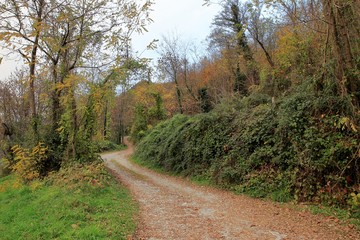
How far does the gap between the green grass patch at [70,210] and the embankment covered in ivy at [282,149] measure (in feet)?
12.4

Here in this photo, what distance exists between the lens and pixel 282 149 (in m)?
7.78

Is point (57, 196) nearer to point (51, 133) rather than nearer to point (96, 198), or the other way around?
point (96, 198)

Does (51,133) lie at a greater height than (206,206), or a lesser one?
greater

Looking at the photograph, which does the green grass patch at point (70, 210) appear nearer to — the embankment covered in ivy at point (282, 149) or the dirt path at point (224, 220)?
the dirt path at point (224, 220)

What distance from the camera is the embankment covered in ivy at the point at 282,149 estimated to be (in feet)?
20.4

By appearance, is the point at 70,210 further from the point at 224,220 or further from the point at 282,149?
the point at 282,149

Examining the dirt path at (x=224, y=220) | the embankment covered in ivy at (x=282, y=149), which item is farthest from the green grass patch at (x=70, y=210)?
the embankment covered in ivy at (x=282, y=149)

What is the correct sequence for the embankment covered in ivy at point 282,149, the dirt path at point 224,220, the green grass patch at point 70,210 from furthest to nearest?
the embankment covered in ivy at point 282,149 → the green grass patch at point 70,210 → the dirt path at point 224,220

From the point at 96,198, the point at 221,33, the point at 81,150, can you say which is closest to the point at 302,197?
the point at 96,198

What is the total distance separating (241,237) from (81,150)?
9.21 metres

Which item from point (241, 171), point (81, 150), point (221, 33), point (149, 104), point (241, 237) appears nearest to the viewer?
point (241, 237)

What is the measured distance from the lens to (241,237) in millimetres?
4762

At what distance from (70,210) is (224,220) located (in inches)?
141

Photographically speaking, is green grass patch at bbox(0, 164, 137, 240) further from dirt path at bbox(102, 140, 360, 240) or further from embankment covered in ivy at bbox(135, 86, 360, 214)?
embankment covered in ivy at bbox(135, 86, 360, 214)
